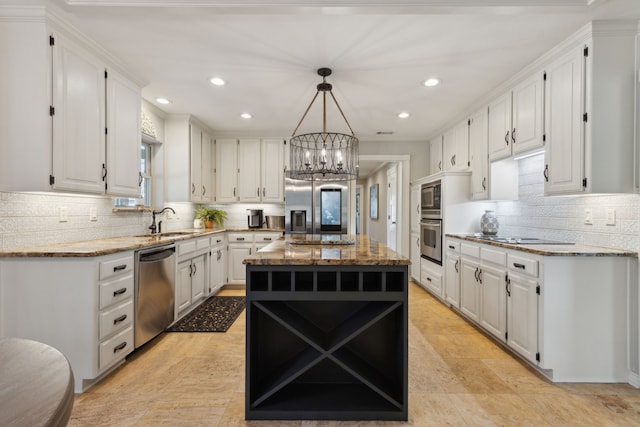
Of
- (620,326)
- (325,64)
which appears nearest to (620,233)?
(620,326)

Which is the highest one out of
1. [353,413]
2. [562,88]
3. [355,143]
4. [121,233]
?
[562,88]

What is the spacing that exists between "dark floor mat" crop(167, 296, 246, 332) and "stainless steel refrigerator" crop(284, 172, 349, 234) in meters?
1.44

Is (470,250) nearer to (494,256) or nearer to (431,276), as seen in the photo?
(494,256)

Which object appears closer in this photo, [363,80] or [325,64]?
[325,64]

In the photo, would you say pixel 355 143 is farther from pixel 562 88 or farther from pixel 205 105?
pixel 205 105

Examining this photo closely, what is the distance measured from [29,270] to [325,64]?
257 centimetres

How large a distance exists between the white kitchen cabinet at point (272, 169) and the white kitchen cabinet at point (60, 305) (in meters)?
3.11

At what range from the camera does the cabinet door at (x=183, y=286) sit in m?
3.33

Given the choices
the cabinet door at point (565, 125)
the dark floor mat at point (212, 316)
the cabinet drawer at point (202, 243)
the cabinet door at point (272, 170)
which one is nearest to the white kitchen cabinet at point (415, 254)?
the cabinet door at point (272, 170)

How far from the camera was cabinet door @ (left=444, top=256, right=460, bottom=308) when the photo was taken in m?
3.56

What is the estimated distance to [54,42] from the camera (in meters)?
2.10

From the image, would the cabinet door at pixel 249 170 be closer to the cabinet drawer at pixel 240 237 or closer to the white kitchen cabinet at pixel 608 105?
the cabinet drawer at pixel 240 237

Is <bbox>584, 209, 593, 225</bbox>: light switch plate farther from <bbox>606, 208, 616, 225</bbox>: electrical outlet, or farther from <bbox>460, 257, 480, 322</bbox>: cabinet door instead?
<bbox>460, 257, 480, 322</bbox>: cabinet door

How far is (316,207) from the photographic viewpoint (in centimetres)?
498
